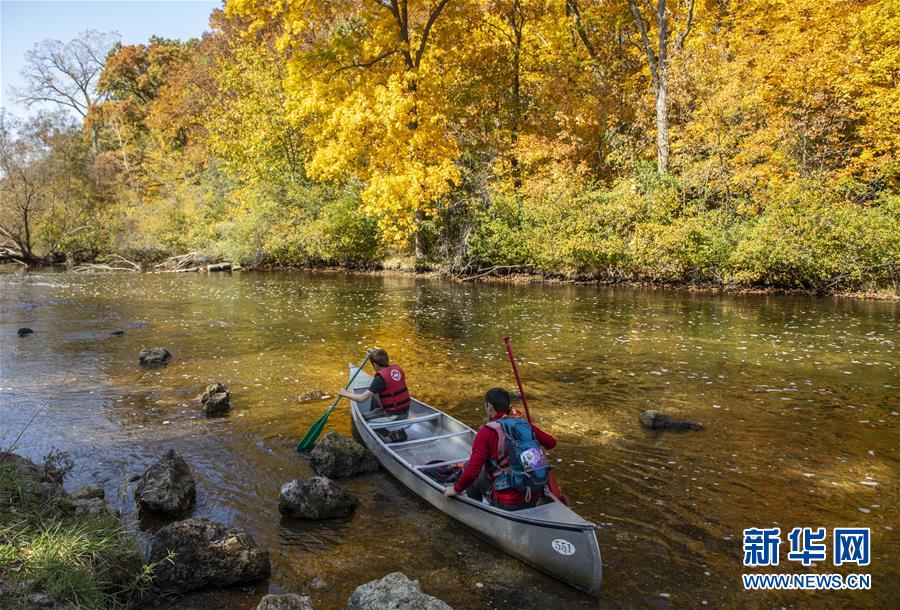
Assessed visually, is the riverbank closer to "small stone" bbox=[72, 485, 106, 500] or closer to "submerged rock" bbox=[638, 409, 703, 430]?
"submerged rock" bbox=[638, 409, 703, 430]

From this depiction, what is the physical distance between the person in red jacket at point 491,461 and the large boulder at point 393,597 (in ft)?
5.04

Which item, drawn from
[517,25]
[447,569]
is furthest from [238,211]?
[447,569]

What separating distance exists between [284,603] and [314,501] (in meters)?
2.21

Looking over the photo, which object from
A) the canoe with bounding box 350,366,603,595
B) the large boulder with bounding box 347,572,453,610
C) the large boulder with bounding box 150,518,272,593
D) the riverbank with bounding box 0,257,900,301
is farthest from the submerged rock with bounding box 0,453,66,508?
the riverbank with bounding box 0,257,900,301

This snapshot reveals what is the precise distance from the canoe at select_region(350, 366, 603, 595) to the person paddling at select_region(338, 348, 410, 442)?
0.55m

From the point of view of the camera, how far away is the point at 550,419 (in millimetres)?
10242

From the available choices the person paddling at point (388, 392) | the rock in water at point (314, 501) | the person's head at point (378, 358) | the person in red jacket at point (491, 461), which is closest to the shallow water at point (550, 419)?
the rock in water at point (314, 501)

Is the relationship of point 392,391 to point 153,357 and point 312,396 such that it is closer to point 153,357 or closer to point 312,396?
point 312,396

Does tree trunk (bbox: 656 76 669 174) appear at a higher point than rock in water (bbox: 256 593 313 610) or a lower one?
higher

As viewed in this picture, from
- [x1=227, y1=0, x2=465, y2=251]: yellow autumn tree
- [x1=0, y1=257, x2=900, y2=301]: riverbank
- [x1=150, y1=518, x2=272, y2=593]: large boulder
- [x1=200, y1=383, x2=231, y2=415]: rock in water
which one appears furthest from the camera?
[x1=227, y1=0, x2=465, y2=251]: yellow autumn tree

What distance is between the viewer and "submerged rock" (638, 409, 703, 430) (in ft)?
31.5

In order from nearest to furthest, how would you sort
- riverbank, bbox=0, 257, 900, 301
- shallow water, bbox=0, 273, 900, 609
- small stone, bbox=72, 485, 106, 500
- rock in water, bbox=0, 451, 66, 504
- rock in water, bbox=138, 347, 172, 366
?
shallow water, bbox=0, 273, 900, 609 → rock in water, bbox=0, 451, 66, 504 → small stone, bbox=72, 485, 106, 500 → rock in water, bbox=138, 347, 172, 366 → riverbank, bbox=0, 257, 900, 301

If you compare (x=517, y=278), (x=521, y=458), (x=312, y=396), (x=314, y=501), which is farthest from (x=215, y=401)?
(x=517, y=278)

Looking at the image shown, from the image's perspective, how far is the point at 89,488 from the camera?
23.7ft
